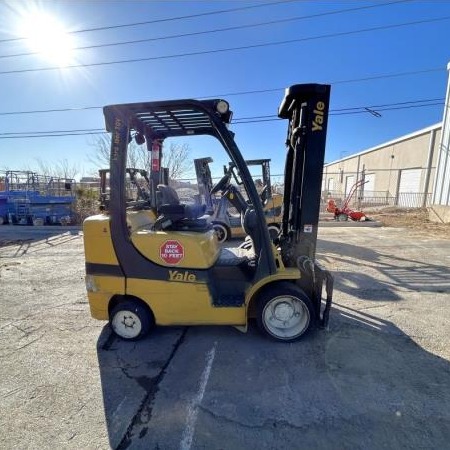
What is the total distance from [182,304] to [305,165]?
215 cm

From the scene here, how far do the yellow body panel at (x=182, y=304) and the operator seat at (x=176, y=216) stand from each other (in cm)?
65

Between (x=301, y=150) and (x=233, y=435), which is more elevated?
(x=301, y=150)

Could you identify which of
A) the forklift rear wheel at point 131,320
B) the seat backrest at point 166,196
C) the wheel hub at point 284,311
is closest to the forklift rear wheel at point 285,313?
the wheel hub at point 284,311

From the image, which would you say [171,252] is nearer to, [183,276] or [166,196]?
[183,276]

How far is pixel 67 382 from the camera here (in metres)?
2.62

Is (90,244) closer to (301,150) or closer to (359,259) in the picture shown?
(301,150)

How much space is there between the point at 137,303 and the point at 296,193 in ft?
7.69

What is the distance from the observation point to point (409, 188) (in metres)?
20.9

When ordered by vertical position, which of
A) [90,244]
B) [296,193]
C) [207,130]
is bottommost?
[90,244]

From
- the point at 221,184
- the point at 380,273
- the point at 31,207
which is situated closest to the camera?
the point at 221,184

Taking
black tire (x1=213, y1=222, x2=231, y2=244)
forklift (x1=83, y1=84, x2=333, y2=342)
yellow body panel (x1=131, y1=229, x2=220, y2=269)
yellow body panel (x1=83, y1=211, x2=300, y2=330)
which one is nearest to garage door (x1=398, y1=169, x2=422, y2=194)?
black tire (x1=213, y1=222, x2=231, y2=244)

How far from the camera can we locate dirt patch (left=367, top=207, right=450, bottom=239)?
10648 mm

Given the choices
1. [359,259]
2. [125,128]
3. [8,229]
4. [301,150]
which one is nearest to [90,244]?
[125,128]

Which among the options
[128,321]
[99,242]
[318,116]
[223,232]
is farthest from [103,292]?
[223,232]
